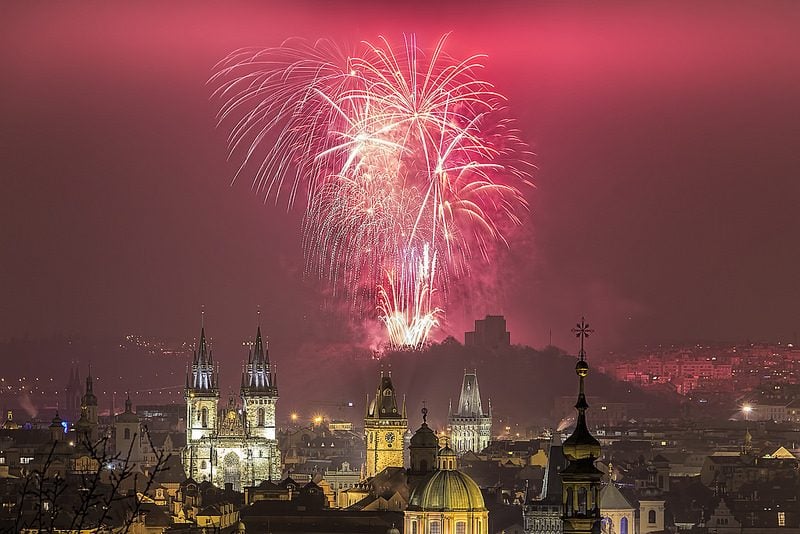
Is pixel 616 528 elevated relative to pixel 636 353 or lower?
lower

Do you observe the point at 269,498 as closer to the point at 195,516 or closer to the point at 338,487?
the point at 195,516

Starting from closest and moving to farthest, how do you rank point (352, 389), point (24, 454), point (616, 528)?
point (616, 528) < point (24, 454) < point (352, 389)

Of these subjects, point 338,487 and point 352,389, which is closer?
point 338,487

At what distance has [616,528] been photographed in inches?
3548

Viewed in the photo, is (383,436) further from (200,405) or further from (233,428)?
(200,405)

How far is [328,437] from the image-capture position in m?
193

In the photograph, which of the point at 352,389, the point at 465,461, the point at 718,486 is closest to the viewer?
the point at 718,486

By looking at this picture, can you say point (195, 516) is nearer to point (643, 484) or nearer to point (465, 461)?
point (643, 484)

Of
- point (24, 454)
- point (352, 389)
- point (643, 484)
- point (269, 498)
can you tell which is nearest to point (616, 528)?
point (643, 484)

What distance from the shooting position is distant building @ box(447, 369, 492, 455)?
176875mm

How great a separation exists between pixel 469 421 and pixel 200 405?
100 feet

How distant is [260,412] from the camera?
154500 millimetres

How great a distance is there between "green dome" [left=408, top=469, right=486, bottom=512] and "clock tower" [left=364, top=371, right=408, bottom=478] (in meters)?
31.9

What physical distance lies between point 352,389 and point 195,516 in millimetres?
74558
